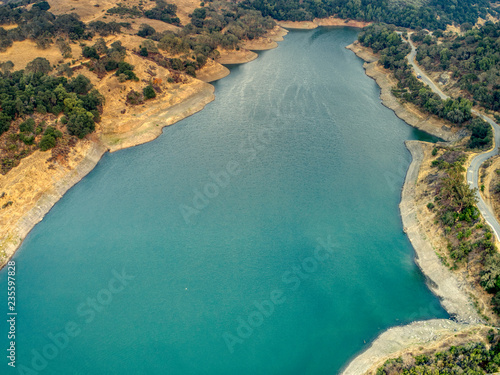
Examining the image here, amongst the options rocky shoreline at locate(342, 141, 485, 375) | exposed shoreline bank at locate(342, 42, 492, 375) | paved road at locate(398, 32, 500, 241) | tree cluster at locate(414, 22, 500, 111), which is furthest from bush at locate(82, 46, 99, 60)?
tree cluster at locate(414, 22, 500, 111)

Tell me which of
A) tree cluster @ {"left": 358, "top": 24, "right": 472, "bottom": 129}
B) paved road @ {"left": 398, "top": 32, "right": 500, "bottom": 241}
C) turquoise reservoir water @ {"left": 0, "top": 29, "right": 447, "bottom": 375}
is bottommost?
turquoise reservoir water @ {"left": 0, "top": 29, "right": 447, "bottom": 375}

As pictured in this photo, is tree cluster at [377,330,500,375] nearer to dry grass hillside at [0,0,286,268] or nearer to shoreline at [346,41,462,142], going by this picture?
shoreline at [346,41,462,142]

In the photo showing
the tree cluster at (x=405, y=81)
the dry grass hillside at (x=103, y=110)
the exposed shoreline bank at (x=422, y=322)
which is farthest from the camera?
the tree cluster at (x=405, y=81)

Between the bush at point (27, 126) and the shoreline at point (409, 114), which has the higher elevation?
the shoreline at point (409, 114)

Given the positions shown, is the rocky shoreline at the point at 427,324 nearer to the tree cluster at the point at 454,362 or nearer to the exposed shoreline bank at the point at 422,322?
the exposed shoreline bank at the point at 422,322

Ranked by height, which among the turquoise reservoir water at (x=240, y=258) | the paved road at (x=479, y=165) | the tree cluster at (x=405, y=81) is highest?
the tree cluster at (x=405, y=81)

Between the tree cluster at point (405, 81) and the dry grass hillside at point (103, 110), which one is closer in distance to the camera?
the dry grass hillside at point (103, 110)

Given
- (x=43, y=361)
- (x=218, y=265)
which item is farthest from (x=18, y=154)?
(x=218, y=265)

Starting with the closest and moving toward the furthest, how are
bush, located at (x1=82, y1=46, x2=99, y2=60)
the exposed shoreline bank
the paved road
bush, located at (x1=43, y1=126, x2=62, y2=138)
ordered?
the exposed shoreline bank → the paved road → bush, located at (x1=43, y1=126, x2=62, y2=138) → bush, located at (x1=82, y1=46, x2=99, y2=60)

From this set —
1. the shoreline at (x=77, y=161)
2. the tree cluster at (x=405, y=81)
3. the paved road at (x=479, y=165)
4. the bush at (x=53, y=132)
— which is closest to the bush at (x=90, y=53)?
the shoreline at (x=77, y=161)
